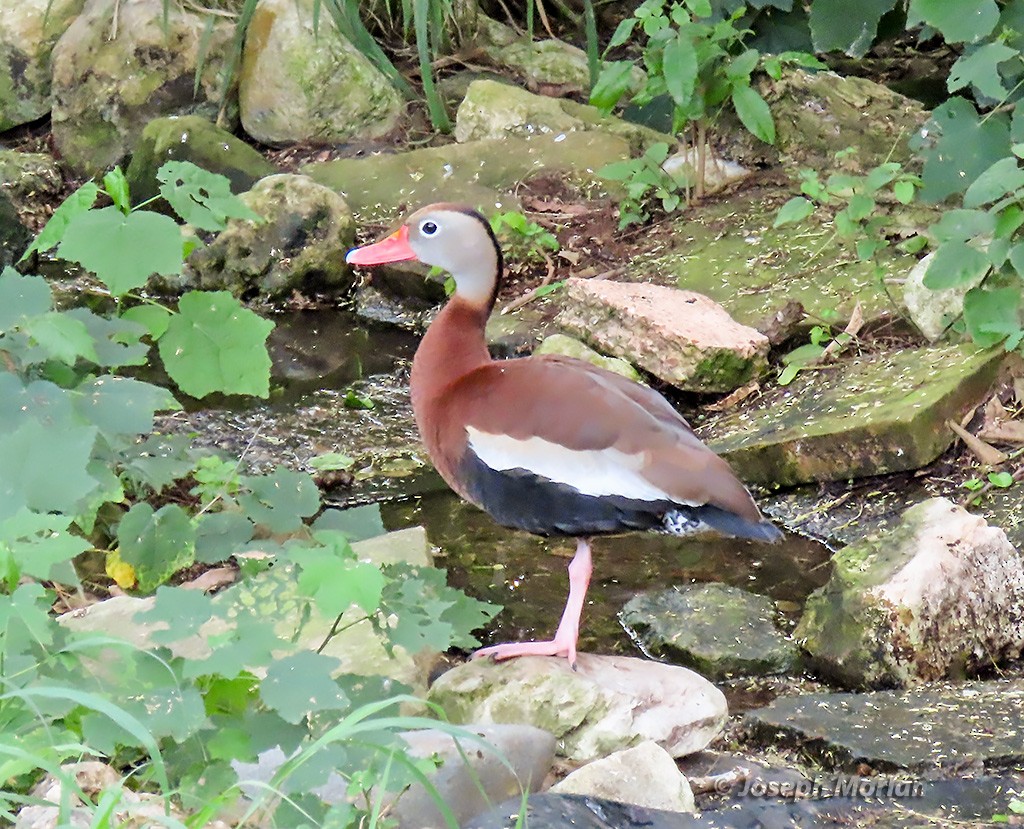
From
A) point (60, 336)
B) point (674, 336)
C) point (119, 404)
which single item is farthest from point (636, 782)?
point (674, 336)

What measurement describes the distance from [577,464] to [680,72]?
2.87m

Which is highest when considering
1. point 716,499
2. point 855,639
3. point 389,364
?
point 716,499

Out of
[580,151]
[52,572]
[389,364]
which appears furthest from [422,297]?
[52,572]

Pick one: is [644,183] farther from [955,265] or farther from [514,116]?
[955,265]

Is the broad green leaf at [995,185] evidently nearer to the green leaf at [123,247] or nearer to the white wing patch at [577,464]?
the white wing patch at [577,464]

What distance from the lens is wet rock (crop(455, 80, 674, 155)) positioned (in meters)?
6.62

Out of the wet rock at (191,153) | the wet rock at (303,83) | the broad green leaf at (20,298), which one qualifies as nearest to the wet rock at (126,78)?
the wet rock at (303,83)

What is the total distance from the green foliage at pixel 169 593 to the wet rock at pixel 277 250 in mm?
2840

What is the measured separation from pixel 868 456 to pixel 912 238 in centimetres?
135

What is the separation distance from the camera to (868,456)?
155 inches

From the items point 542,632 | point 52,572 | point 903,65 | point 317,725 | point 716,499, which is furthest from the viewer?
point 903,65

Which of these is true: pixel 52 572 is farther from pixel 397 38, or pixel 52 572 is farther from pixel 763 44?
pixel 397 38

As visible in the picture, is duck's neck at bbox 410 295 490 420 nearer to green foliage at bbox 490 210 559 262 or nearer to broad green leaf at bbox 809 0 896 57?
green foliage at bbox 490 210 559 262

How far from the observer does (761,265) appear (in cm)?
518
